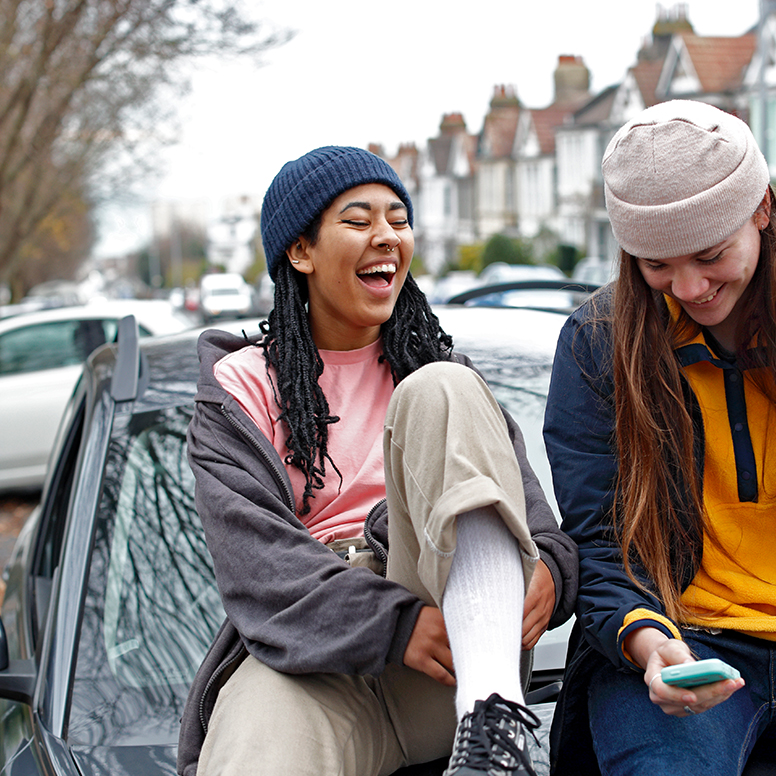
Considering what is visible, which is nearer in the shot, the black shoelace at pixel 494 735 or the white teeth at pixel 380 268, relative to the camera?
the black shoelace at pixel 494 735

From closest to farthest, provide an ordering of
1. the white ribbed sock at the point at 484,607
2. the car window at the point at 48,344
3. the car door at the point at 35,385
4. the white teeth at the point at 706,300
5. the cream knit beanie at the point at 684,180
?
1. the white ribbed sock at the point at 484,607
2. the cream knit beanie at the point at 684,180
3. the white teeth at the point at 706,300
4. the car door at the point at 35,385
5. the car window at the point at 48,344

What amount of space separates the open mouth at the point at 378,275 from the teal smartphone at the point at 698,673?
1117mm

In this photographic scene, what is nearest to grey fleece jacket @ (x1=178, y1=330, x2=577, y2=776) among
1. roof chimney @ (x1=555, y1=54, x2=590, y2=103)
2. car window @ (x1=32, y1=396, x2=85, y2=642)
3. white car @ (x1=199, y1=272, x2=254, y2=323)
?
car window @ (x1=32, y1=396, x2=85, y2=642)

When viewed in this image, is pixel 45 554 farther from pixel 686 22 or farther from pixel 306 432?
pixel 686 22

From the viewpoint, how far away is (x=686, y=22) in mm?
36500

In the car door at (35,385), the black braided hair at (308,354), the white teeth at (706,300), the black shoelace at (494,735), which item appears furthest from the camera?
the car door at (35,385)

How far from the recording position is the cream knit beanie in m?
1.68

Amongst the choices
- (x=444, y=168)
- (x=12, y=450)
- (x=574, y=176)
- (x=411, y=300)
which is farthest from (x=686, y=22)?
(x=411, y=300)

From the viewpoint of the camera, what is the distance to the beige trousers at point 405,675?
1.59 meters

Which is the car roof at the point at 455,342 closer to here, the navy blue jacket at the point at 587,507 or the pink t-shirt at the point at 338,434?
the pink t-shirt at the point at 338,434

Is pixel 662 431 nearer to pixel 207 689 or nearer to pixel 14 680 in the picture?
pixel 207 689

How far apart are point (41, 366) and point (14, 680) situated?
6.11 metres

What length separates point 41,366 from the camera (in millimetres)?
7863

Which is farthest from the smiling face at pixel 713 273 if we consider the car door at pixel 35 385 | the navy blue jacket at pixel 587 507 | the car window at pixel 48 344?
the car window at pixel 48 344
